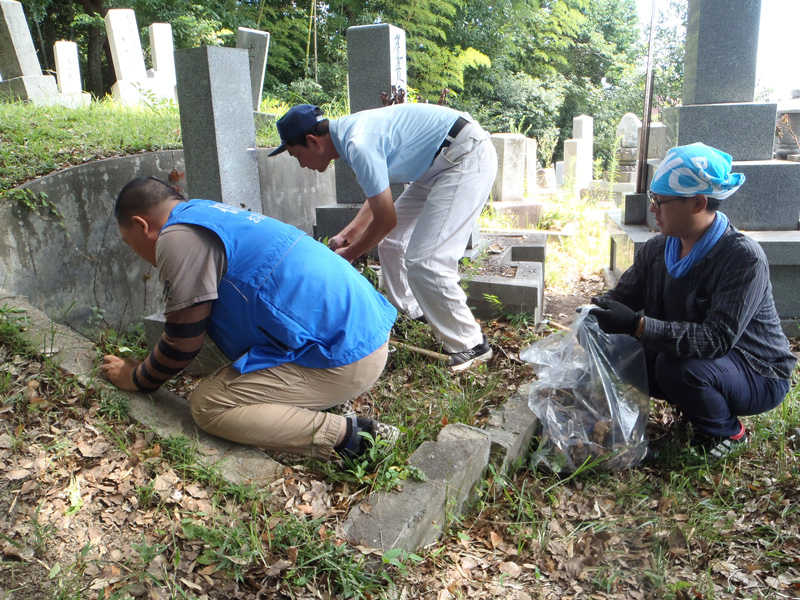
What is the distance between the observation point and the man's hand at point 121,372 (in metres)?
2.54

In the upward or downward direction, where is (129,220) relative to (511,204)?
upward

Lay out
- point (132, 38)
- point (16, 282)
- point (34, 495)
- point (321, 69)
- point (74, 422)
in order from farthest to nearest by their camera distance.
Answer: point (321, 69) < point (132, 38) < point (16, 282) < point (74, 422) < point (34, 495)

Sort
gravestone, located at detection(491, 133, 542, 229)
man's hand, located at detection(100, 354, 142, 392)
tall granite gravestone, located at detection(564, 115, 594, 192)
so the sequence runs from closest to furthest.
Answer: man's hand, located at detection(100, 354, 142, 392), gravestone, located at detection(491, 133, 542, 229), tall granite gravestone, located at detection(564, 115, 594, 192)

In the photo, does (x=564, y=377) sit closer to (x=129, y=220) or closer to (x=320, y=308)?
(x=320, y=308)

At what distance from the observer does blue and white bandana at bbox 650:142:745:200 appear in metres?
2.46

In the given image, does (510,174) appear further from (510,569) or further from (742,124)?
(510,569)

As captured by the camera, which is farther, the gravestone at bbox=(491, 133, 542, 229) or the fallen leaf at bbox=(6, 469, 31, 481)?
the gravestone at bbox=(491, 133, 542, 229)

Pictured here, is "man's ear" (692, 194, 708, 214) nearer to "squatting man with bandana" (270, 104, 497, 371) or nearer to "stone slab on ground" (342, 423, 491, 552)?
"squatting man with bandana" (270, 104, 497, 371)

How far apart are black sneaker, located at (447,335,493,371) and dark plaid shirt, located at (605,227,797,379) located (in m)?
0.98

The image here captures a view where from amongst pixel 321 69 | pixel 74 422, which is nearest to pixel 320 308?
pixel 74 422

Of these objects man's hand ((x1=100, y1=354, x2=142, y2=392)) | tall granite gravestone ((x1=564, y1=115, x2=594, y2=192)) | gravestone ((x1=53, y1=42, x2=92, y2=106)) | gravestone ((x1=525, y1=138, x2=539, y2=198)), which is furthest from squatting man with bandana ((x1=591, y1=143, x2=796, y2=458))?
gravestone ((x1=53, y1=42, x2=92, y2=106))

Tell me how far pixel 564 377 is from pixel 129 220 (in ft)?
6.14

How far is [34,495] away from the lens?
211 centimetres

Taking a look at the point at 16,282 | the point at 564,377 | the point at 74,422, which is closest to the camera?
the point at 74,422
